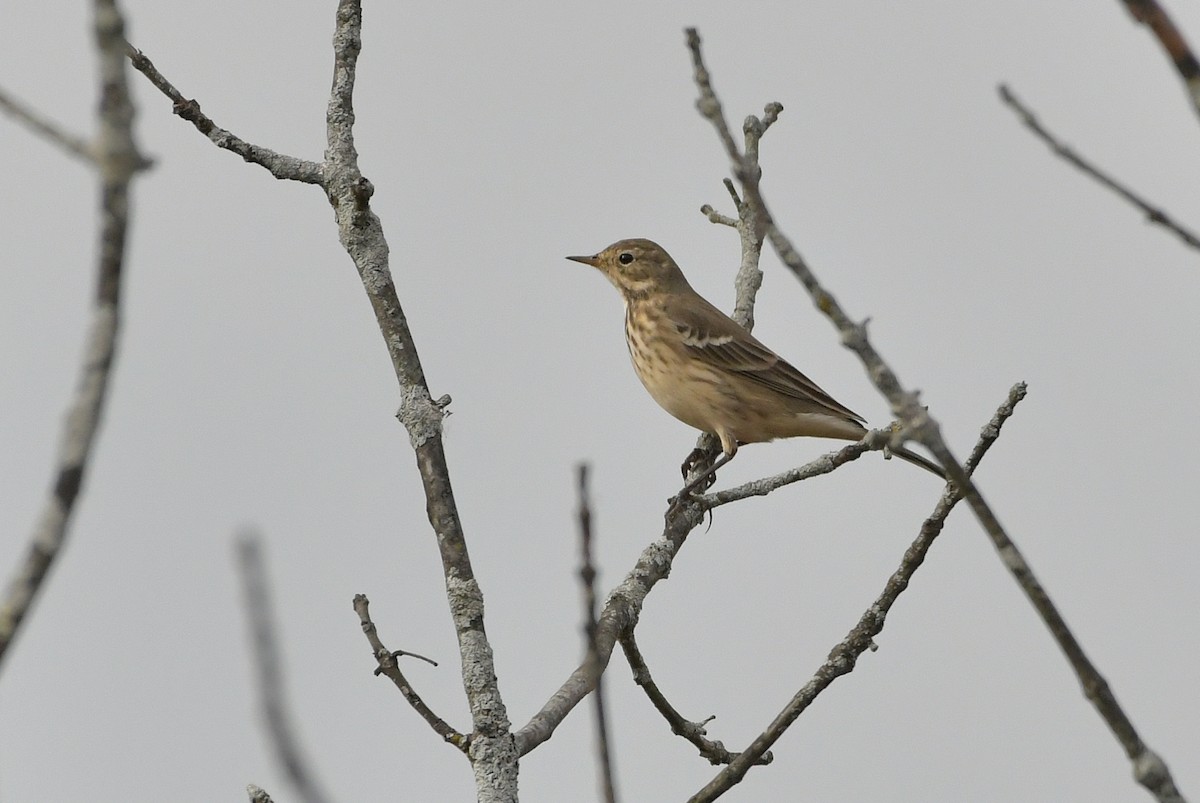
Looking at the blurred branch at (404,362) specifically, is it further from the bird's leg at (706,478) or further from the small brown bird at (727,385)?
the small brown bird at (727,385)

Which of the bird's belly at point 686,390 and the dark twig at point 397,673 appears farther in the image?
the bird's belly at point 686,390

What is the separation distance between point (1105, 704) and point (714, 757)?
3708 millimetres

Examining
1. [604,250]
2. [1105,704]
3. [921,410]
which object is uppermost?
[604,250]

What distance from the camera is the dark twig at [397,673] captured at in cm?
460

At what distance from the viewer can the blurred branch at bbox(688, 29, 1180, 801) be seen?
2.41 m

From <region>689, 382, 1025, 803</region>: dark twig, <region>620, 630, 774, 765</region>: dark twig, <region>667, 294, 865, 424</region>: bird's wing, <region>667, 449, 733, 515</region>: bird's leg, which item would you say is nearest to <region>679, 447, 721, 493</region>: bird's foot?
<region>667, 449, 733, 515</region>: bird's leg

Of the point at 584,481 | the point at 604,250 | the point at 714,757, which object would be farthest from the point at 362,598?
the point at 604,250

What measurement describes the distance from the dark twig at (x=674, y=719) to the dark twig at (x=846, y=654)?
295 millimetres

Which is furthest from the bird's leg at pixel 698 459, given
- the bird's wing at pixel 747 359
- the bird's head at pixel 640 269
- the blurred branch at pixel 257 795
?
the blurred branch at pixel 257 795

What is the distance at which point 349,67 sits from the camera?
5.36m

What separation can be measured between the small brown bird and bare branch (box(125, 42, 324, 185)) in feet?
12.9

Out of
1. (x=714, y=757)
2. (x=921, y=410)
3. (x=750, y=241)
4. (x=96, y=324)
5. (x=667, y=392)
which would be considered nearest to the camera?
(x=96, y=324)

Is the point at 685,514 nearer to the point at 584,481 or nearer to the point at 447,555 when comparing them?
the point at 447,555

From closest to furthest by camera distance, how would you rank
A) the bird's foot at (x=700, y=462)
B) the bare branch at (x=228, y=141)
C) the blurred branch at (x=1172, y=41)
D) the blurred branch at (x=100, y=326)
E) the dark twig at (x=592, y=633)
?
the blurred branch at (x=100, y=326), the blurred branch at (x=1172, y=41), the dark twig at (x=592, y=633), the bare branch at (x=228, y=141), the bird's foot at (x=700, y=462)
